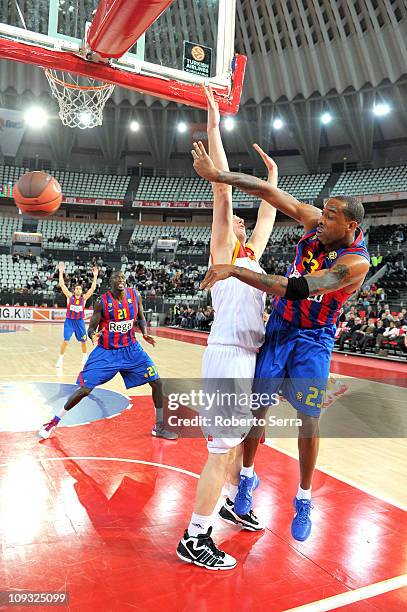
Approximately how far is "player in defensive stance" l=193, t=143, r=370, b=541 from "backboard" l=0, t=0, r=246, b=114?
438 centimetres

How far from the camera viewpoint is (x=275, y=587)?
2.33m

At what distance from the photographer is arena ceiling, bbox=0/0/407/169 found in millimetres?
22391

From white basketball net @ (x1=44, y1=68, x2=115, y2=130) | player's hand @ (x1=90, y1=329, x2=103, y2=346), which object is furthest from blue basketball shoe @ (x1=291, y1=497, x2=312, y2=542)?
white basketball net @ (x1=44, y1=68, x2=115, y2=130)

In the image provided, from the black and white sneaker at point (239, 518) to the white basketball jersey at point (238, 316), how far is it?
3.78 feet

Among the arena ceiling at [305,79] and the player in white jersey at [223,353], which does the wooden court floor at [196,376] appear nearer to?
the player in white jersey at [223,353]

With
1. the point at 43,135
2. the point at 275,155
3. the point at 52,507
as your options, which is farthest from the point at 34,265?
the point at 52,507

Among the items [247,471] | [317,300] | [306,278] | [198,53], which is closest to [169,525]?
[247,471]

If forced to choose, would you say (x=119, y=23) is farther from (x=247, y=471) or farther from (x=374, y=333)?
(x=374, y=333)

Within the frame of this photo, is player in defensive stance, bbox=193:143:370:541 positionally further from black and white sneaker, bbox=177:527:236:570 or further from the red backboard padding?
the red backboard padding

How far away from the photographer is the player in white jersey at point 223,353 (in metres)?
2.55

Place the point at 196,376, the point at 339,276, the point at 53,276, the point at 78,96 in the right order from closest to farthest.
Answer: the point at 339,276 < the point at 196,376 < the point at 78,96 < the point at 53,276

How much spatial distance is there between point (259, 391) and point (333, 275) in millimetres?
830

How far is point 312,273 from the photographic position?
2.42 metres

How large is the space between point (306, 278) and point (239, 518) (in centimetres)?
172
